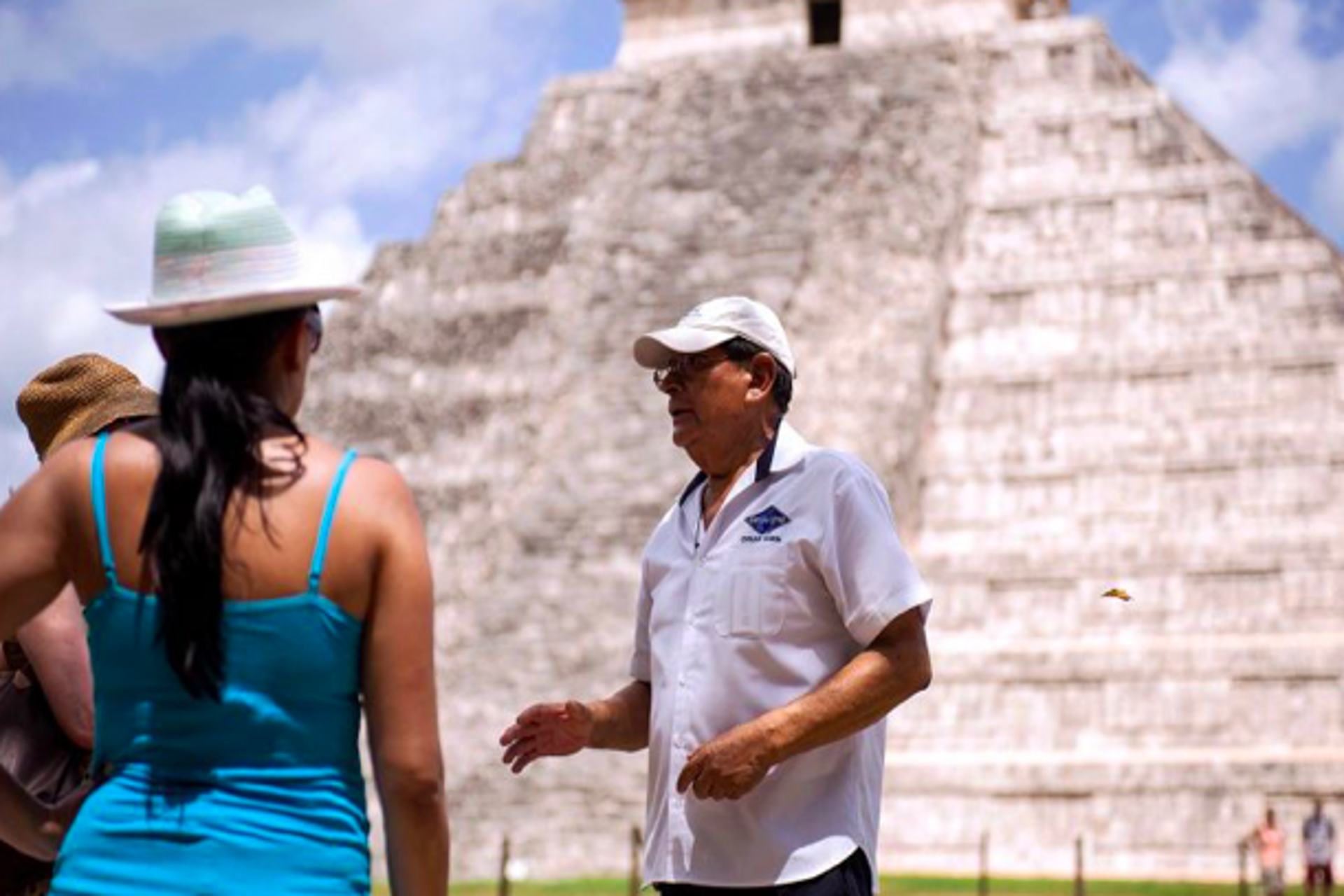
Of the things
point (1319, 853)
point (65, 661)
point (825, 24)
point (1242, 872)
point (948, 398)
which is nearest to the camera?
point (65, 661)

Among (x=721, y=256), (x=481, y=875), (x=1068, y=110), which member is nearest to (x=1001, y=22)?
(x=1068, y=110)

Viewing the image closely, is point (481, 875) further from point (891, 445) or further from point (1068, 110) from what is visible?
point (1068, 110)

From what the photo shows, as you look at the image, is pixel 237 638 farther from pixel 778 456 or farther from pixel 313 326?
pixel 778 456

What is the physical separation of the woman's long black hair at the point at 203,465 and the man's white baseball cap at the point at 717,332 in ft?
5.68

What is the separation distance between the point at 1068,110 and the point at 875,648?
25511mm

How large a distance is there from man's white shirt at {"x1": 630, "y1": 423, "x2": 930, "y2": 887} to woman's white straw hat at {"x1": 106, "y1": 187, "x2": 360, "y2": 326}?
167 cm

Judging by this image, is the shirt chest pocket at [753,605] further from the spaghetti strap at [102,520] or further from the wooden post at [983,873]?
the wooden post at [983,873]

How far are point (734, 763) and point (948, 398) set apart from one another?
23.0 m

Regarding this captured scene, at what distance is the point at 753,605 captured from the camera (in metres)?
5.55

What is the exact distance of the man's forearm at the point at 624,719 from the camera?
572cm

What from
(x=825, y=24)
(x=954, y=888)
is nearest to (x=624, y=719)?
(x=954, y=888)

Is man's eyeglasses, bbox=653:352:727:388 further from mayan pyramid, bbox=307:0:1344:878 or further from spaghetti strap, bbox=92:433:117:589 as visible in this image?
mayan pyramid, bbox=307:0:1344:878

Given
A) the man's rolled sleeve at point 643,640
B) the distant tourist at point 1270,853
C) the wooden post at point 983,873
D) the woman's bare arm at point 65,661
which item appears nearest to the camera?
the woman's bare arm at point 65,661

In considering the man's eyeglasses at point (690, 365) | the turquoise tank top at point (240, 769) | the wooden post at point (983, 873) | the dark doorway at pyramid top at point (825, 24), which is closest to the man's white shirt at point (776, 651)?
the man's eyeglasses at point (690, 365)
